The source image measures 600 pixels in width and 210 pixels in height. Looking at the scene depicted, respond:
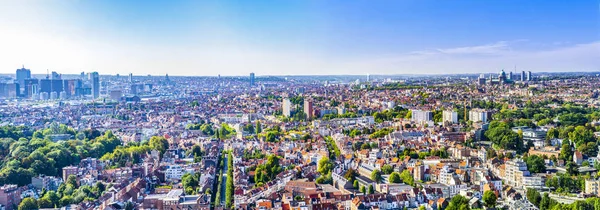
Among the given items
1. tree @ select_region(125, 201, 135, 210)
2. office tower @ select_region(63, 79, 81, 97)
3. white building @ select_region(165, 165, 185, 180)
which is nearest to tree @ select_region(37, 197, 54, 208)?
tree @ select_region(125, 201, 135, 210)

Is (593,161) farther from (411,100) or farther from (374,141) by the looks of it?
(411,100)

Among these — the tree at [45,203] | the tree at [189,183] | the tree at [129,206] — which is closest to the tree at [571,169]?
the tree at [189,183]

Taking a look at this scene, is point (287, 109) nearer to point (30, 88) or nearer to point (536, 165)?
point (536, 165)

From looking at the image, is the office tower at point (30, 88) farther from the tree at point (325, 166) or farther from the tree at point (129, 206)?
the tree at point (129, 206)

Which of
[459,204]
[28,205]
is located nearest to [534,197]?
[459,204]

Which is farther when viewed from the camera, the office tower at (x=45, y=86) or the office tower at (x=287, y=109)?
the office tower at (x=45, y=86)

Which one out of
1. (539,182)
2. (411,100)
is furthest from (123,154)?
(411,100)
